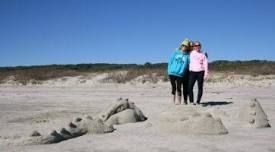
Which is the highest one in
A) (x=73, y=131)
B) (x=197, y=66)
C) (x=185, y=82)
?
(x=197, y=66)

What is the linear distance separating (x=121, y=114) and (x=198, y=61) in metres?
3.17

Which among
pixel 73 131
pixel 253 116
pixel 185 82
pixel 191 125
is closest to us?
pixel 73 131

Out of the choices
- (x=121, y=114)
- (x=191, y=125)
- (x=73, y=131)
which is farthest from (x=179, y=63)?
(x=73, y=131)

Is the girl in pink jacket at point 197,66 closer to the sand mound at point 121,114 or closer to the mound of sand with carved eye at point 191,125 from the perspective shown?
the sand mound at point 121,114

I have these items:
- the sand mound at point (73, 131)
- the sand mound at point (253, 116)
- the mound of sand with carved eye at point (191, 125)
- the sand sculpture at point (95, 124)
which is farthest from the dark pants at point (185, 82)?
the sand mound at point (73, 131)

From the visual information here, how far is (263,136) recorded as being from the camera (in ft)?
25.7

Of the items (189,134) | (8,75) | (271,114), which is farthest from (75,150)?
(8,75)

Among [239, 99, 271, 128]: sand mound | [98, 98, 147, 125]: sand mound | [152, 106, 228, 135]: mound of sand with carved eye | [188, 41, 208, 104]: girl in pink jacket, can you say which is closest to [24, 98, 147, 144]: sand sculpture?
[98, 98, 147, 125]: sand mound

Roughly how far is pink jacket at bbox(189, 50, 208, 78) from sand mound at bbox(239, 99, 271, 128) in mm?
2791

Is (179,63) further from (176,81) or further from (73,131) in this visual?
(73,131)

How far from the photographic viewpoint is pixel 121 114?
32.3 ft

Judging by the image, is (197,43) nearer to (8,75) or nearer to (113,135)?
(113,135)

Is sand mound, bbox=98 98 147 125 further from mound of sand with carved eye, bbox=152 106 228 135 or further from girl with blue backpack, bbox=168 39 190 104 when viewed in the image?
girl with blue backpack, bbox=168 39 190 104

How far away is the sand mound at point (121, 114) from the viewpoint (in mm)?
9680
